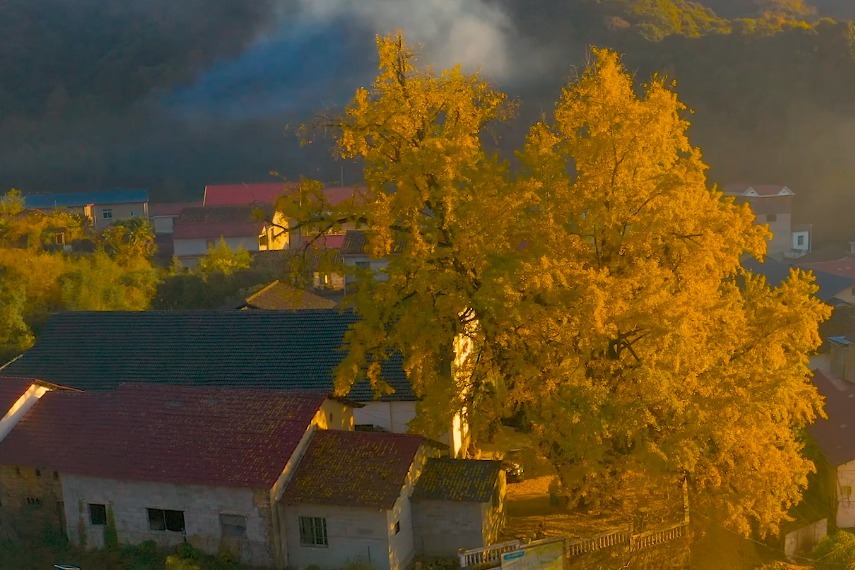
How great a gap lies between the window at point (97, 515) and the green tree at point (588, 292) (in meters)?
5.45

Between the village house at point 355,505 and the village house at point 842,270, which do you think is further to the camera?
the village house at point 842,270

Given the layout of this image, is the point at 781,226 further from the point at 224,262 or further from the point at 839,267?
the point at 224,262

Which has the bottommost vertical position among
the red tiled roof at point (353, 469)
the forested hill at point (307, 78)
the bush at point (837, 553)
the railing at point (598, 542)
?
the bush at point (837, 553)

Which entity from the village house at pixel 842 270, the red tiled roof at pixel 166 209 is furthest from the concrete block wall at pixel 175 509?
the red tiled roof at pixel 166 209

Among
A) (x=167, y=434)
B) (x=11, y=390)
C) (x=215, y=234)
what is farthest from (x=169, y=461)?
(x=215, y=234)

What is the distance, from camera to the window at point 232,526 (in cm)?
1492

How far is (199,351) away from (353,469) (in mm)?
7943

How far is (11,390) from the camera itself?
17812mm

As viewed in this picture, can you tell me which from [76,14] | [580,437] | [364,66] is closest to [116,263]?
[580,437]

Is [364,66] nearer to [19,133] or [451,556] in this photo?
[19,133]

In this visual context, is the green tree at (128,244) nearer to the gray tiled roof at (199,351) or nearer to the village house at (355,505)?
the gray tiled roof at (199,351)

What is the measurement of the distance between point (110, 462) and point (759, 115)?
68.5 meters

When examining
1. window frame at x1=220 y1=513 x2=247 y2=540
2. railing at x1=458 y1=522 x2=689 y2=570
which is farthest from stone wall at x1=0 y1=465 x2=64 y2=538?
railing at x1=458 y1=522 x2=689 y2=570

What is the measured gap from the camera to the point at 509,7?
9681cm
